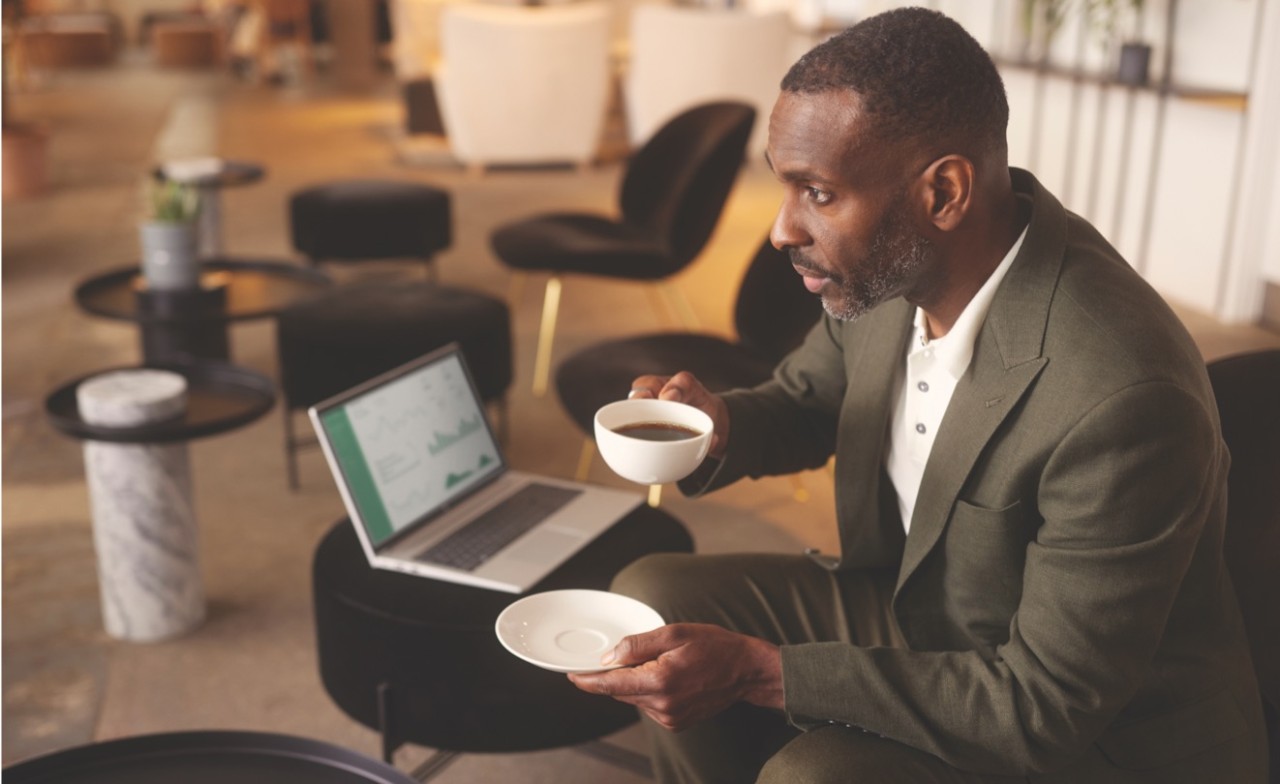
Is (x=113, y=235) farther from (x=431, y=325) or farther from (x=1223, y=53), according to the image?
(x=1223, y=53)

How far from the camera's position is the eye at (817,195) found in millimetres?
1482

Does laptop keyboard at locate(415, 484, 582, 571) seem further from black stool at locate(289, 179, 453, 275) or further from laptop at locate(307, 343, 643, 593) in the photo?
black stool at locate(289, 179, 453, 275)

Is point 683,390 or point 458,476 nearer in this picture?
point 683,390

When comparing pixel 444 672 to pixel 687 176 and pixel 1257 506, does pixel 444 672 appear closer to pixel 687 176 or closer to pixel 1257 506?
pixel 1257 506

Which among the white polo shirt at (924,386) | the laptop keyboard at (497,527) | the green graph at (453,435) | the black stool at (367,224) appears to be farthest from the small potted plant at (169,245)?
the white polo shirt at (924,386)

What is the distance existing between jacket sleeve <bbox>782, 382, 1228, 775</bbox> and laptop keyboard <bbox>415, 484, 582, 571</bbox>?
811 millimetres

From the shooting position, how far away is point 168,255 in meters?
3.69

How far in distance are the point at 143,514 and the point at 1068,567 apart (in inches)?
79.9

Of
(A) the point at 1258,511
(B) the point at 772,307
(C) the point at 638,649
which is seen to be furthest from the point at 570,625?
(B) the point at 772,307

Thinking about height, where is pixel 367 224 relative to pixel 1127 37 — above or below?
below

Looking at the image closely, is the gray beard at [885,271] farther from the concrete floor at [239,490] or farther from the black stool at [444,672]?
the concrete floor at [239,490]

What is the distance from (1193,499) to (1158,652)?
9.8 inches

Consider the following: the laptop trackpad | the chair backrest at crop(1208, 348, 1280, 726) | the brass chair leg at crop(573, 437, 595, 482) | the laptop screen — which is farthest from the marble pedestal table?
the chair backrest at crop(1208, 348, 1280, 726)

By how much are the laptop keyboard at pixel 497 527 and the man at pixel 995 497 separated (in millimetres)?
722
